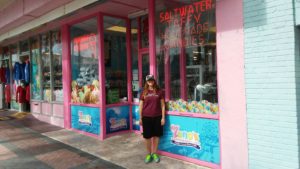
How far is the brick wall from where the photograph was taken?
3.31m

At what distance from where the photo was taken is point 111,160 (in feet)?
16.7

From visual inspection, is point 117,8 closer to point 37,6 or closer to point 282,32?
point 37,6

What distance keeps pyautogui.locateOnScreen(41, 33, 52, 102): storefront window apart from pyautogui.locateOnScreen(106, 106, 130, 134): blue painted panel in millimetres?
3311

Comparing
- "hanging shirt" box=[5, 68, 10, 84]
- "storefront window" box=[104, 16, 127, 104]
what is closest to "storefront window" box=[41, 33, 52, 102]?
"storefront window" box=[104, 16, 127, 104]

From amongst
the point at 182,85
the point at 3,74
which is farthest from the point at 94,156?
the point at 3,74

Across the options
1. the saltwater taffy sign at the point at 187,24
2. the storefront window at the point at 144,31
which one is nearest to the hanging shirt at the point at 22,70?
the storefront window at the point at 144,31

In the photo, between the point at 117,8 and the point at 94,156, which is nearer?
the point at 94,156

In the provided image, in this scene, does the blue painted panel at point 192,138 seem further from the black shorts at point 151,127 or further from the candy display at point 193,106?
the black shorts at point 151,127

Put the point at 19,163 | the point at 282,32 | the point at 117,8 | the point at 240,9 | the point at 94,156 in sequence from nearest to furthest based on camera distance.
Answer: the point at 282,32
the point at 240,9
the point at 19,163
the point at 94,156
the point at 117,8

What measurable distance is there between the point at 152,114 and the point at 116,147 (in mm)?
1621

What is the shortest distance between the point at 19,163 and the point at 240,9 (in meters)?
4.79

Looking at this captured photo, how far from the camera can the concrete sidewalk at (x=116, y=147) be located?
189 inches

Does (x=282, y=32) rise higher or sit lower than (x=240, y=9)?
lower

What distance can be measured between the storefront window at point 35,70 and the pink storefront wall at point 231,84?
7.65m
